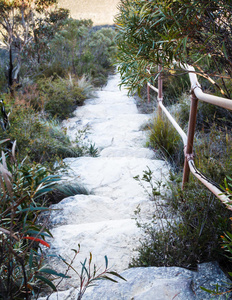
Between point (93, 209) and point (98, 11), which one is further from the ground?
point (98, 11)

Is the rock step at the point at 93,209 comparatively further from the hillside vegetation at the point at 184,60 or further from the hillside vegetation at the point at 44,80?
the hillside vegetation at the point at 184,60

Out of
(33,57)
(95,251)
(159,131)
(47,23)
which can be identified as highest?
(47,23)

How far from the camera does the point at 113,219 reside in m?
2.29

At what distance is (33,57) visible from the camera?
7.92 metres

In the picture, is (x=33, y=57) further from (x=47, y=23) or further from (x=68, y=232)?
(x=68, y=232)

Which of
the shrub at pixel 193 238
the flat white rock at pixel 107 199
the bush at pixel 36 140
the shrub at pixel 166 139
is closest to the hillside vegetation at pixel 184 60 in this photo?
the shrub at pixel 193 238

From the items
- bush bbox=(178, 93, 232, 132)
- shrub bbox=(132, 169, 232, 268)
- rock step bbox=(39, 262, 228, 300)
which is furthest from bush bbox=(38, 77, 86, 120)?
rock step bbox=(39, 262, 228, 300)

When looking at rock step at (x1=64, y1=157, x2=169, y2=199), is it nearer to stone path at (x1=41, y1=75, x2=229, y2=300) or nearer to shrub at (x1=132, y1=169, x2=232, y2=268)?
stone path at (x1=41, y1=75, x2=229, y2=300)

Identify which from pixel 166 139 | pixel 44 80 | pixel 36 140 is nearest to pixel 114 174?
pixel 166 139

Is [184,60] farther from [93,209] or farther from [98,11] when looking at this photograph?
[98,11]

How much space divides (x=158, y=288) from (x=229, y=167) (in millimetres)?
922

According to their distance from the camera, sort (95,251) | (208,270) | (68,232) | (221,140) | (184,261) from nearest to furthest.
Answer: (208,270) → (184,261) → (95,251) → (68,232) → (221,140)

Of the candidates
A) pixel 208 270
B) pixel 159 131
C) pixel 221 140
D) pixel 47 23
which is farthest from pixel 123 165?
pixel 47 23

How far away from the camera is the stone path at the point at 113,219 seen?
4.17 ft
